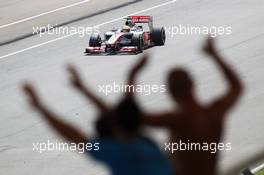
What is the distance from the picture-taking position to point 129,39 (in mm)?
21000

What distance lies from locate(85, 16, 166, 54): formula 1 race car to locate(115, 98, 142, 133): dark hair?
58.3ft

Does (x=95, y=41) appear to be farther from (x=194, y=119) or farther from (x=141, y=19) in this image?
(x=194, y=119)

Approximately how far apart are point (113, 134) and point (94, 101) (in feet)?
0.48

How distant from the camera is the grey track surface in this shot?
1354 centimetres

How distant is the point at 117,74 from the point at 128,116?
54.9 feet

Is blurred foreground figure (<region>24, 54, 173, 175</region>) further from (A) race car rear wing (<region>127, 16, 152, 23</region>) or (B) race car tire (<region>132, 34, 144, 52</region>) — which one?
(A) race car rear wing (<region>127, 16, 152, 23</region>)

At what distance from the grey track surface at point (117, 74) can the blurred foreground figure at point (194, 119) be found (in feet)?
23.7

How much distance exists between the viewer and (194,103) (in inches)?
110

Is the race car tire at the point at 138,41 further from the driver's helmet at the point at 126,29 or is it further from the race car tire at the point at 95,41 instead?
the race car tire at the point at 95,41

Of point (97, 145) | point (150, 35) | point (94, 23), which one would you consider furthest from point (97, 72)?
point (97, 145)

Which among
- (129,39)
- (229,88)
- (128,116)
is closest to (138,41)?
(129,39)

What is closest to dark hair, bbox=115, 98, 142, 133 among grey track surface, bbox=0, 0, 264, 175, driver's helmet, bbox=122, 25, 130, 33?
grey track surface, bbox=0, 0, 264, 175

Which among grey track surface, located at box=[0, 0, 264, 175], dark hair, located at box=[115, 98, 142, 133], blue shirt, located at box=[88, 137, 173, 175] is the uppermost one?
dark hair, located at box=[115, 98, 142, 133]

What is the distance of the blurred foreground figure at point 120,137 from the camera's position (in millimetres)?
2715
